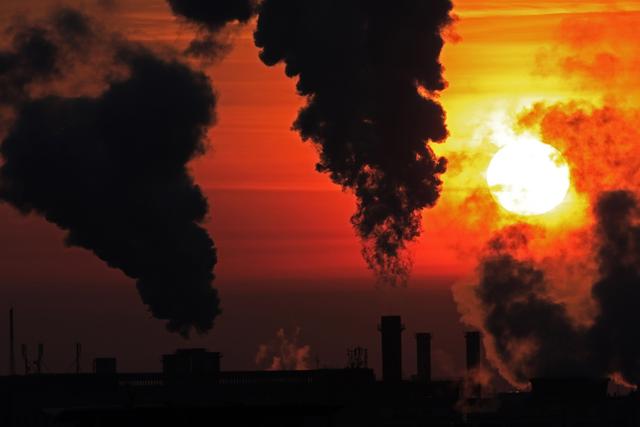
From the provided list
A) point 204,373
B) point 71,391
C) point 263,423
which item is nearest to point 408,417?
point 204,373

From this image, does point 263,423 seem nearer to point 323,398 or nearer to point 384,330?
point 323,398

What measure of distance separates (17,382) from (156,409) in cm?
7548

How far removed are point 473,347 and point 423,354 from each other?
5.78m

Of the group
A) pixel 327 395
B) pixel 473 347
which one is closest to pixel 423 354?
pixel 473 347

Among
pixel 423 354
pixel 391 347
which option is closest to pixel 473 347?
pixel 423 354

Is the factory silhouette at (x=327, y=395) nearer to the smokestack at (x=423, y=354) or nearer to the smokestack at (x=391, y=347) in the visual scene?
the smokestack at (x=391, y=347)

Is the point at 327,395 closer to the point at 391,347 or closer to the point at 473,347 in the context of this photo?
the point at 391,347

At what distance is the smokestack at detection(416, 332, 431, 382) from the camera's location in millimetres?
185500

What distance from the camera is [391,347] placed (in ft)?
531

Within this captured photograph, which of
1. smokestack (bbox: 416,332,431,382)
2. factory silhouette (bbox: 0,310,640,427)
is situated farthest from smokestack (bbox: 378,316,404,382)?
smokestack (bbox: 416,332,431,382)

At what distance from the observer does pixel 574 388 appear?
14225cm

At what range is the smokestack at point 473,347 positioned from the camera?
186m

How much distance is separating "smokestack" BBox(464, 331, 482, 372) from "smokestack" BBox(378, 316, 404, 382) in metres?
23.4

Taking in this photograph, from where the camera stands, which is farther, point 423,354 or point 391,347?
point 423,354
